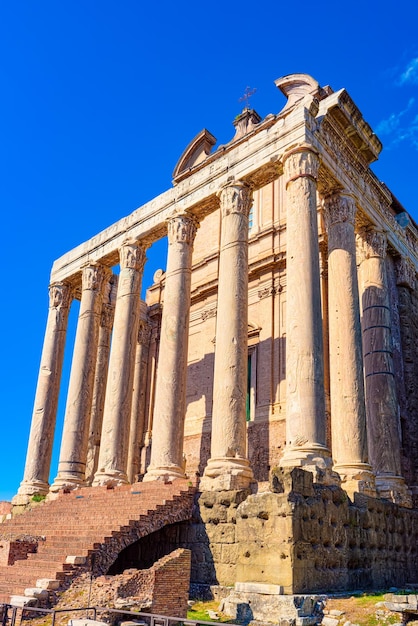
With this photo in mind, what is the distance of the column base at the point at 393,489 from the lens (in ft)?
55.3

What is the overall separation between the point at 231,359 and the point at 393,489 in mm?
6056

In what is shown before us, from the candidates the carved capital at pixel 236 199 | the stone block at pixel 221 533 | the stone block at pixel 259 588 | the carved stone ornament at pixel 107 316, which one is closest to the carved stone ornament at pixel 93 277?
the carved stone ornament at pixel 107 316

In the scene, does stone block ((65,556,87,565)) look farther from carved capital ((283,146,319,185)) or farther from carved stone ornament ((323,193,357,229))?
carved stone ornament ((323,193,357,229))

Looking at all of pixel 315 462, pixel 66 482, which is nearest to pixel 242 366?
pixel 315 462

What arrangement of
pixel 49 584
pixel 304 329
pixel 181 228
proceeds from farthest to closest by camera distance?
pixel 181 228
pixel 304 329
pixel 49 584

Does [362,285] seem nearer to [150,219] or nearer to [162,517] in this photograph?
[150,219]

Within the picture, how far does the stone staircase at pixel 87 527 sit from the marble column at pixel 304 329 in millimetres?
3382

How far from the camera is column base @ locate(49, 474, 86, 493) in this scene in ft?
69.2

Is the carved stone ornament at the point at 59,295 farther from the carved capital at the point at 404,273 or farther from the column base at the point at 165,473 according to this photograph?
the carved capital at the point at 404,273

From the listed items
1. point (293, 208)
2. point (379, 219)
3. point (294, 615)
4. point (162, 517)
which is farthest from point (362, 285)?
point (294, 615)

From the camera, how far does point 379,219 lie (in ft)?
70.7

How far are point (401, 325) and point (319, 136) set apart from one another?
800 centimetres

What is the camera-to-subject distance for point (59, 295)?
2617 centimetres

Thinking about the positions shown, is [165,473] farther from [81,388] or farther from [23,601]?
[81,388]
